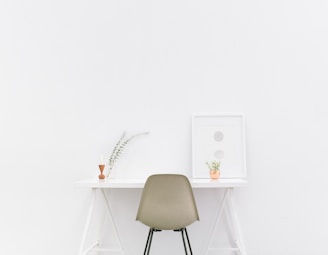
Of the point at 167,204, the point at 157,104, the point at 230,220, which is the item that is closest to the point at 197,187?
the point at 167,204

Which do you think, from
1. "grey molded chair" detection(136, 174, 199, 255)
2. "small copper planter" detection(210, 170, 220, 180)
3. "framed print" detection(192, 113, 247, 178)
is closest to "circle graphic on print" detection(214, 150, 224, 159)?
"framed print" detection(192, 113, 247, 178)

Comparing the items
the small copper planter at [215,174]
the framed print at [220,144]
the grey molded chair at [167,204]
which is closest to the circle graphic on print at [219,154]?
the framed print at [220,144]

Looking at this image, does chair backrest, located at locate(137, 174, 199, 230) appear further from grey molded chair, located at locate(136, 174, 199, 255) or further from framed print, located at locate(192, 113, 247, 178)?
framed print, located at locate(192, 113, 247, 178)

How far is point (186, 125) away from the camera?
118 inches

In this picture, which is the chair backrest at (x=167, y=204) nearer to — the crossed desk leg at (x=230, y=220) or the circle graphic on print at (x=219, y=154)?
the crossed desk leg at (x=230, y=220)

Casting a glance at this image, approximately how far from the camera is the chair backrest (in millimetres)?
2393

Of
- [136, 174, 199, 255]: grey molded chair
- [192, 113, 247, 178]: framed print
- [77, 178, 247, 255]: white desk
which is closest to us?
[136, 174, 199, 255]: grey molded chair

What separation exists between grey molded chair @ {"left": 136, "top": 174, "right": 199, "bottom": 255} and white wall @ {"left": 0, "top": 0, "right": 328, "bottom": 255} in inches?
20.2

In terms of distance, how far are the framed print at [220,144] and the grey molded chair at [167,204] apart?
1.54 ft

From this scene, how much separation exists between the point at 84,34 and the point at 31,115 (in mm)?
900

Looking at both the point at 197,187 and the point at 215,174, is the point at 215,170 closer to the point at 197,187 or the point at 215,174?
the point at 215,174

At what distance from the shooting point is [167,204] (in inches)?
95.5

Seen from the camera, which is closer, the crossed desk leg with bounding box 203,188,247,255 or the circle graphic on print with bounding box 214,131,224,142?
the crossed desk leg with bounding box 203,188,247,255

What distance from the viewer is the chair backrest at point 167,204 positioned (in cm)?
239
